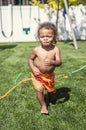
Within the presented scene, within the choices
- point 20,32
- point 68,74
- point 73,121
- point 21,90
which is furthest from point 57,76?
point 20,32

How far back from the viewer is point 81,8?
18.9 m

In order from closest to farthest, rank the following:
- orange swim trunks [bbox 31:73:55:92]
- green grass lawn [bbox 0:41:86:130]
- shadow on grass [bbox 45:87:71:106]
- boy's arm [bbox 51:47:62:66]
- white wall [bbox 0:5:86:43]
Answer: green grass lawn [bbox 0:41:86:130], boy's arm [bbox 51:47:62:66], orange swim trunks [bbox 31:73:55:92], shadow on grass [bbox 45:87:71:106], white wall [bbox 0:5:86:43]

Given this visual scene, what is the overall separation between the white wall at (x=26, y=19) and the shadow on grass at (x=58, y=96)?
13.2 metres

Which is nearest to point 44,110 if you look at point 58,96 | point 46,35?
point 58,96

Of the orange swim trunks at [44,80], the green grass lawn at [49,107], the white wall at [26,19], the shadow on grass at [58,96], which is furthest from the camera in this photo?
the white wall at [26,19]

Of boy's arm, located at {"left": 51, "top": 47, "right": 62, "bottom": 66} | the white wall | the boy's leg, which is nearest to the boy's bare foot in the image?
the boy's leg

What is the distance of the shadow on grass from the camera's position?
4758 mm

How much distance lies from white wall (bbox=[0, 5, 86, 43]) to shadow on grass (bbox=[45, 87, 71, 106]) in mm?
13160

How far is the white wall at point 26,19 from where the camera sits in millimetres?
18516

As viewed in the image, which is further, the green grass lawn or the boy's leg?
the boy's leg

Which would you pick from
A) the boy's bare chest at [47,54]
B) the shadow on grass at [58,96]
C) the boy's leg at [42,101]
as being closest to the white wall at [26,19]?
the shadow on grass at [58,96]

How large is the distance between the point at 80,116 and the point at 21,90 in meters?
1.73

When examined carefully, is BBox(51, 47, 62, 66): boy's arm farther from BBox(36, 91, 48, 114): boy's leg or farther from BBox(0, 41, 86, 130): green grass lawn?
BBox(0, 41, 86, 130): green grass lawn

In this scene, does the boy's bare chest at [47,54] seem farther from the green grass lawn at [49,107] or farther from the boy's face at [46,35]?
the green grass lawn at [49,107]
